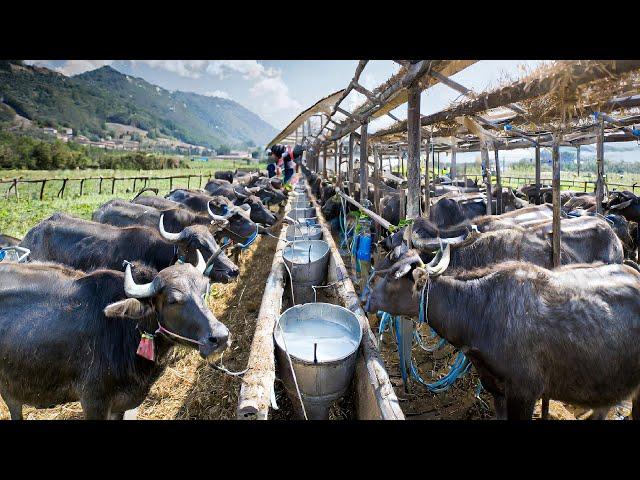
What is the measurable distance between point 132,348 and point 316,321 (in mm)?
2026

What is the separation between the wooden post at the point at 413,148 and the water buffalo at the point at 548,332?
7.49ft

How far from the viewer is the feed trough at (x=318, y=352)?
3.60 meters

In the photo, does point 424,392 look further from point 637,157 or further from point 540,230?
point 637,157

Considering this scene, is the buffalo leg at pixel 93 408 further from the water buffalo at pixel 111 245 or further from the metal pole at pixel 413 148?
the metal pole at pixel 413 148

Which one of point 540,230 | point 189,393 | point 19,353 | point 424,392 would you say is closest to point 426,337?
point 424,392

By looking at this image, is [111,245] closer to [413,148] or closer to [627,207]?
[413,148]

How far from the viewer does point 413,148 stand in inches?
220

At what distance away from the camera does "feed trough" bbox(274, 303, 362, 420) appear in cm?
360

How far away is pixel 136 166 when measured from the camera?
187 ft

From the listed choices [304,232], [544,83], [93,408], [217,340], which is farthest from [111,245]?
[544,83]

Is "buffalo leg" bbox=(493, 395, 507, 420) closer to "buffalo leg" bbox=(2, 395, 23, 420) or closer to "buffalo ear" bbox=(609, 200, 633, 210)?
"buffalo leg" bbox=(2, 395, 23, 420)

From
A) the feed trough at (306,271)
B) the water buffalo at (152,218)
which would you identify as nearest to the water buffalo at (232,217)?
the water buffalo at (152,218)

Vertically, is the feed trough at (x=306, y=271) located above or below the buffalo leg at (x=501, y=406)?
above

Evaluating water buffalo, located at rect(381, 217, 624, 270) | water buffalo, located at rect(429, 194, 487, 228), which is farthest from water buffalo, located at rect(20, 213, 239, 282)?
water buffalo, located at rect(429, 194, 487, 228)
